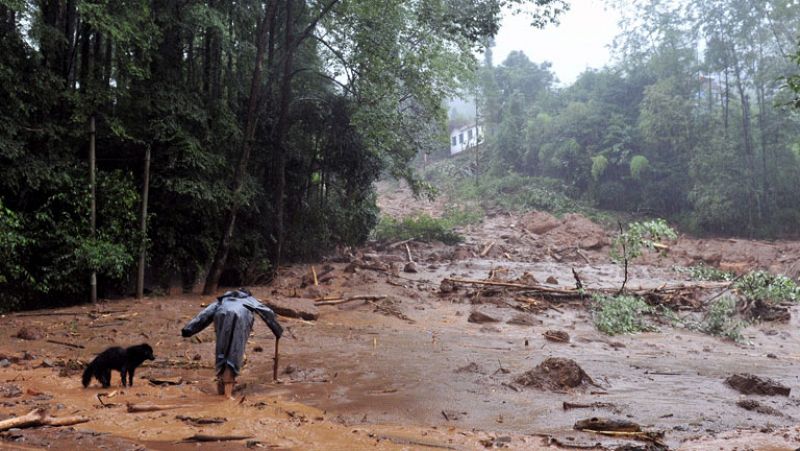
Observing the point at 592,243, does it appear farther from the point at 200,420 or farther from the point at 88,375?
the point at 200,420

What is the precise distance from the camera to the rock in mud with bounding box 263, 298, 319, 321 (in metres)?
11.8

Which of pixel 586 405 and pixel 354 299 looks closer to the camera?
pixel 586 405

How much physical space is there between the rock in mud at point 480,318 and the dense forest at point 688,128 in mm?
18925

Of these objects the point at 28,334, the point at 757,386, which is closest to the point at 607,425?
the point at 757,386

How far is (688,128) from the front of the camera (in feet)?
107

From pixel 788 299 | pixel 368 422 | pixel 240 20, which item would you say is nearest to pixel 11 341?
pixel 368 422

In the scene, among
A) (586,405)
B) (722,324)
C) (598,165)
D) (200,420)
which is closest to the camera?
(200,420)

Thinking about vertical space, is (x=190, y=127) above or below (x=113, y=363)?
above

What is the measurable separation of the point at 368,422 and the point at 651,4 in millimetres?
39895

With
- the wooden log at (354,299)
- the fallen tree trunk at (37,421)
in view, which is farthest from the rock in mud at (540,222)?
the fallen tree trunk at (37,421)

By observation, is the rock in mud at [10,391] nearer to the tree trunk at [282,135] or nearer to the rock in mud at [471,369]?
the rock in mud at [471,369]

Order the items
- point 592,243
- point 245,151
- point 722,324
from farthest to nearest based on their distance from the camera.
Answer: point 592,243 < point 245,151 < point 722,324

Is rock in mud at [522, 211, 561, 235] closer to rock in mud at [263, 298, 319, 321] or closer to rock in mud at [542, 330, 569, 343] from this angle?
rock in mud at [542, 330, 569, 343]

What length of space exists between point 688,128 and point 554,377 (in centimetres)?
3055
